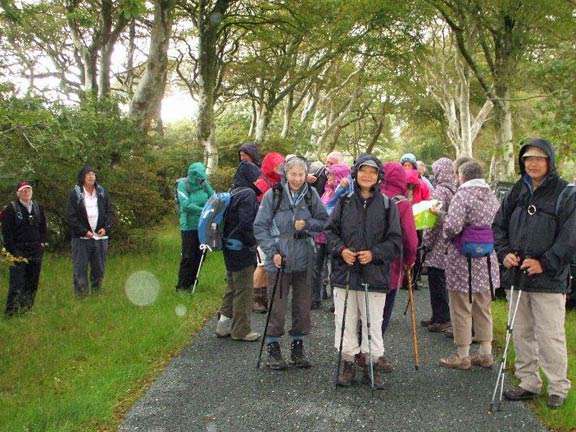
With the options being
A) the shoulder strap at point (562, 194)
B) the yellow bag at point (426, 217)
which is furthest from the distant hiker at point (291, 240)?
the shoulder strap at point (562, 194)

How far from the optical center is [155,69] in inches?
512

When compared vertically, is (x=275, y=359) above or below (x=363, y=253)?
below

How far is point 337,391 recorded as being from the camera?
479cm

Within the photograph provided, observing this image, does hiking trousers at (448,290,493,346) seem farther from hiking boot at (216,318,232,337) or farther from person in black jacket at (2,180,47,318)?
person in black jacket at (2,180,47,318)

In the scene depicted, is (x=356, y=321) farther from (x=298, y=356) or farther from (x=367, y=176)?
(x=367, y=176)

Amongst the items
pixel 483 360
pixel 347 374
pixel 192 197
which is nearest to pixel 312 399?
pixel 347 374

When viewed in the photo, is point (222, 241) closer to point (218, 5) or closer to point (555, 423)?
point (555, 423)

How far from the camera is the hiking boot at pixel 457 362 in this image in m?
5.33

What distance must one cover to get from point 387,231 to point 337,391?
1.49 m

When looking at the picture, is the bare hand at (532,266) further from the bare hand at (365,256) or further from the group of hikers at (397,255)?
the bare hand at (365,256)

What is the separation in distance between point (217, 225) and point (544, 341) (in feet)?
11.3

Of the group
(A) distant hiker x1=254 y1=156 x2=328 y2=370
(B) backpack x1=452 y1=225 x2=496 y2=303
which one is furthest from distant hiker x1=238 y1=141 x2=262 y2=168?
(B) backpack x1=452 y1=225 x2=496 y2=303

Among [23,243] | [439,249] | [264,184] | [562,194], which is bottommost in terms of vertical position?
[439,249]

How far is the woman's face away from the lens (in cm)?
523
